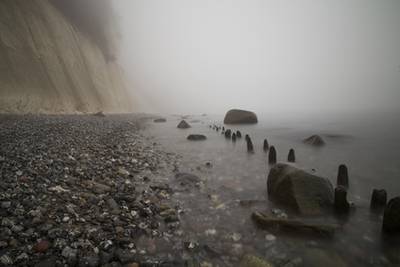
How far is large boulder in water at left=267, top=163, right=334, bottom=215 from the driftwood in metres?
0.76

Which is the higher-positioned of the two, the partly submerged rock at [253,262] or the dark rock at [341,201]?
the dark rock at [341,201]

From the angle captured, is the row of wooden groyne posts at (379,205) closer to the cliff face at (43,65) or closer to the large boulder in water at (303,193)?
the large boulder in water at (303,193)

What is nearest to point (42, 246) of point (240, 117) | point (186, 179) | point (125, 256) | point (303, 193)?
point (125, 256)

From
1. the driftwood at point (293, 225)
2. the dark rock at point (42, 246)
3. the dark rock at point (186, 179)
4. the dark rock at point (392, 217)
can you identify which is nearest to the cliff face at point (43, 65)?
the dark rock at point (186, 179)

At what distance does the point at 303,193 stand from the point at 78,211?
5.81m

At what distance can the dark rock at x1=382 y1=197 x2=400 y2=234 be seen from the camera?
454 cm

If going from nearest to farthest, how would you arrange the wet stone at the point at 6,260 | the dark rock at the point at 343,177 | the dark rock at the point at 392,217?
the wet stone at the point at 6,260
the dark rock at the point at 392,217
the dark rock at the point at 343,177

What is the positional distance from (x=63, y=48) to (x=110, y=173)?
35774mm

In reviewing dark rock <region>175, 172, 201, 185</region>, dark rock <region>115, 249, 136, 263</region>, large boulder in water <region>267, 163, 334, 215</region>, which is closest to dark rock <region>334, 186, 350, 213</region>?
large boulder in water <region>267, 163, 334, 215</region>

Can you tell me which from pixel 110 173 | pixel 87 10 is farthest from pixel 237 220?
pixel 87 10

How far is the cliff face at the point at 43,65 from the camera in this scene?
73.3ft

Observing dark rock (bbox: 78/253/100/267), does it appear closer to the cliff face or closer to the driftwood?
the driftwood

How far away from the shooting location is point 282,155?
13617 millimetres

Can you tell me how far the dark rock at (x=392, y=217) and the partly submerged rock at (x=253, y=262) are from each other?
3.19m
